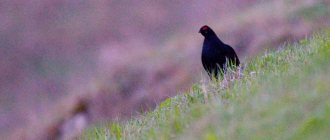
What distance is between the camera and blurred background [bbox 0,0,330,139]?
14.4m

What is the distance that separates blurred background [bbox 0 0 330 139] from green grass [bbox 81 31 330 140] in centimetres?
529

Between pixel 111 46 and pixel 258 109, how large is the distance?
10.9m

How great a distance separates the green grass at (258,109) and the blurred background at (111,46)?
529cm

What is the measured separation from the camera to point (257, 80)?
701 cm

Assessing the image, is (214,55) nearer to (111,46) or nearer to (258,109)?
(258,109)

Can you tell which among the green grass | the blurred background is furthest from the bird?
the blurred background

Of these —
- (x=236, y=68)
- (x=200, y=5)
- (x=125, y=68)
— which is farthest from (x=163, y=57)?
(x=236, y=68)

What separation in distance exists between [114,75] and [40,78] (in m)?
1.99

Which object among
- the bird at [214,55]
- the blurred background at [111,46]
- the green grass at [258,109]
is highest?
A: the blurred background at [111,46]

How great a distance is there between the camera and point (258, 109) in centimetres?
597

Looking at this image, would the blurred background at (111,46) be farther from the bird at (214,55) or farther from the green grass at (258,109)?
the green grass at (258,109)

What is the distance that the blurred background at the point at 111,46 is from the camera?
47.4 ft

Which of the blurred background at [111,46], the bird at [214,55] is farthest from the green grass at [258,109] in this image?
the blurred background at [111,46]

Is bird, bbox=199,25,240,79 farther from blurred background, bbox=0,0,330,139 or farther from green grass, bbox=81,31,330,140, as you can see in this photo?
blurred background, bbox=0,0,330,139
